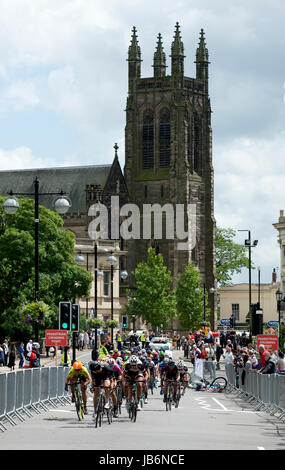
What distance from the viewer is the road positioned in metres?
18.7

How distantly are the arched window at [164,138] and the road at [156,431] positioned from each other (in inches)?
3541

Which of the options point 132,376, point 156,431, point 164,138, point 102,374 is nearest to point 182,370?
point 132,376

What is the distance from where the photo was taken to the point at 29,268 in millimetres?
64688

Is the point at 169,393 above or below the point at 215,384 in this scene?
above

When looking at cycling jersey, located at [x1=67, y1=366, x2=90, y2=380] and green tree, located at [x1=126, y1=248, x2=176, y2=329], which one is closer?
cycling jersey, located at [x1=67, y1=366, x2=90, y2=380]

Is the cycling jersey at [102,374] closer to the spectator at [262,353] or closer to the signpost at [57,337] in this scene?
the signpost at [57,337]

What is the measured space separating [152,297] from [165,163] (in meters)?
19.7

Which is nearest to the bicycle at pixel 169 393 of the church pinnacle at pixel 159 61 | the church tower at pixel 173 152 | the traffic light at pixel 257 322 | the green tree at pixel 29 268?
the traffic light at pixel 257 322

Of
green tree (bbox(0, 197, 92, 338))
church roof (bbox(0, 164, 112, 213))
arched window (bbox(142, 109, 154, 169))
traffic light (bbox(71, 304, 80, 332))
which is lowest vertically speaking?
traffic light (bbox(71, 304, 80, 332))

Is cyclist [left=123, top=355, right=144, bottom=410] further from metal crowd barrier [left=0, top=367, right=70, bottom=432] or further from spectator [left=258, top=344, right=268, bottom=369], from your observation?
spectator [left=258, top=344, right=268, bottom=369]

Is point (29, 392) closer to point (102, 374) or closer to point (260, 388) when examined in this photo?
point (102, 374)

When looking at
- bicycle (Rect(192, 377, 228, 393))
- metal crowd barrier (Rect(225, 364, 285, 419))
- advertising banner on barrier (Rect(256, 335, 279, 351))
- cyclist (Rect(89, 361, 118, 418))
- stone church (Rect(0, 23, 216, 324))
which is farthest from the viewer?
stone church (Rect(0, 23, 216, 324))

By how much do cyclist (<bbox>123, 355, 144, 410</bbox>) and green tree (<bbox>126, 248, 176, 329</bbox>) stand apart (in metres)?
78.8

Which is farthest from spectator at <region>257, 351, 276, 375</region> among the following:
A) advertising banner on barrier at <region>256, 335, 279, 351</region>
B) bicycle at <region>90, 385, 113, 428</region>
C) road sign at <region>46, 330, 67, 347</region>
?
bicycle at <region>90, 385, 113, 428</region>
